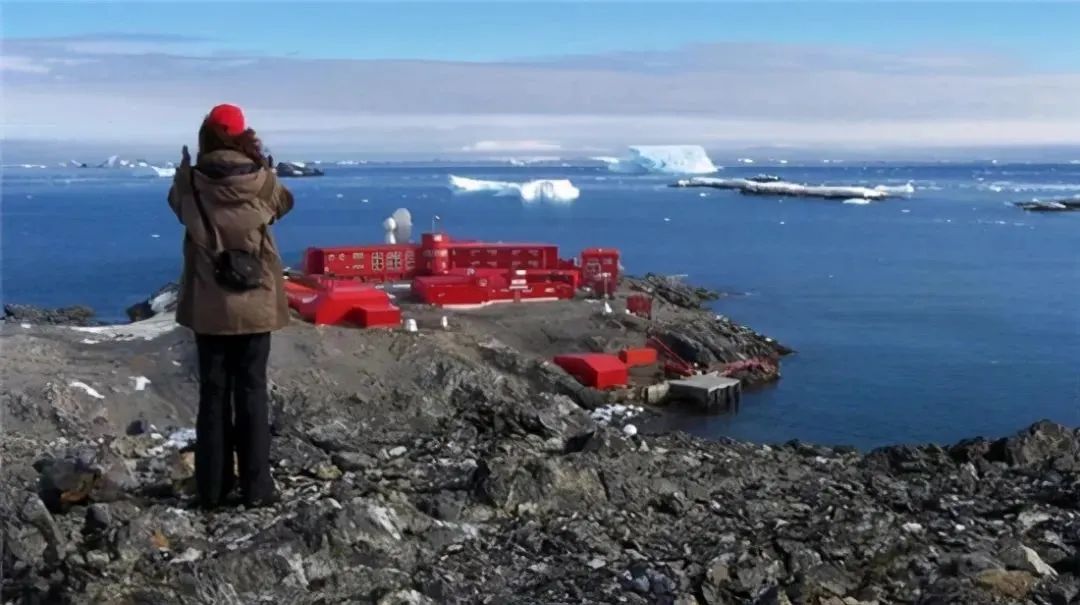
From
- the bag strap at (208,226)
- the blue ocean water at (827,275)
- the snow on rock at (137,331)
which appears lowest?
the blue ocean water at (827,275)

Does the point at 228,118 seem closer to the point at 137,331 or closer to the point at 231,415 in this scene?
the point at 231,415

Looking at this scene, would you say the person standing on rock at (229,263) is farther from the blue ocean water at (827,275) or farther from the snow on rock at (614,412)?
the blue ocean water at (827,275)

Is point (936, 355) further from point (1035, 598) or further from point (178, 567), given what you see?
point (178, 567)

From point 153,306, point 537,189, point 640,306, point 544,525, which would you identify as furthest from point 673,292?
point 537,189

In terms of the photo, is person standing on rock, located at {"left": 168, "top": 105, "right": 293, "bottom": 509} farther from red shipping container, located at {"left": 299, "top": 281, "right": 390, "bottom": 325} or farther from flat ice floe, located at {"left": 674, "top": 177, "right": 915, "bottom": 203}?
flat ice floe, located at {"left": 674, "top": 177, "right": 915, "bottom": 203}

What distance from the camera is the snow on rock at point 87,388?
1076 centimetres

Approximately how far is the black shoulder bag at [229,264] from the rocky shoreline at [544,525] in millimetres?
993

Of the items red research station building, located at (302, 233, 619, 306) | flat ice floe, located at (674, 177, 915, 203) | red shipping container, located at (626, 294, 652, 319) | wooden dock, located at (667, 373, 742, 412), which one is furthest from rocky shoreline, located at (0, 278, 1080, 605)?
flat ice floe, located at (674, 177, 915, 203)

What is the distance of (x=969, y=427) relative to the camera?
Answer: 15.6m

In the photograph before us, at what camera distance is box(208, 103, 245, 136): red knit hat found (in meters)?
4.26

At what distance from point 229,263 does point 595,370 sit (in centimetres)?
1174

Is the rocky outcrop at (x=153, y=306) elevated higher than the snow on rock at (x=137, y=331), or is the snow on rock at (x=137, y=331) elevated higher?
the snow on rock at (x=137, y=331)

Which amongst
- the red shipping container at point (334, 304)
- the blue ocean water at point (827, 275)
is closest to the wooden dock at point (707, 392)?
the blue ocean water at point (827, 275)

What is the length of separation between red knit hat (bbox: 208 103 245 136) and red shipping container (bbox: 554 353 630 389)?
1173cm
